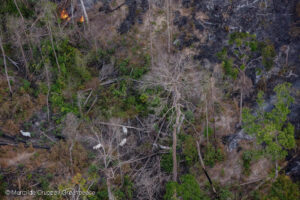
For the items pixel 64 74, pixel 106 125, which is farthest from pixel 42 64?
pixel 106 125

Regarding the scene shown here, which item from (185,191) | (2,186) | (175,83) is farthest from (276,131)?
(2,186)

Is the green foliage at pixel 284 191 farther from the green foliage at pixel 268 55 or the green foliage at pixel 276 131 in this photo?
the green foliage at pixel 268 55

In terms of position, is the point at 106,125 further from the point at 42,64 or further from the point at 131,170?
the point at 42,64

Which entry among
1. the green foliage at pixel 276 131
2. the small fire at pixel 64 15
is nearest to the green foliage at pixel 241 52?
the green foliage at pixel 276 131

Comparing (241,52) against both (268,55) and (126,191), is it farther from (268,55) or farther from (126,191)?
(126,191)

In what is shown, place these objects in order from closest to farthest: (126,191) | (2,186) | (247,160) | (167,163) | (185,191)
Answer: (185,191)
(2,186)
(126,191)
(167,163)
(247,160)
